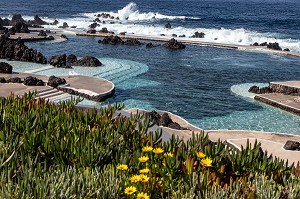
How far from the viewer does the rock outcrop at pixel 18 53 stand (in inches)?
1316

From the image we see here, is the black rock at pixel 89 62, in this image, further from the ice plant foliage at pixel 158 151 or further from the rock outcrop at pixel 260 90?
the ice plant foliage at pixel 158 151

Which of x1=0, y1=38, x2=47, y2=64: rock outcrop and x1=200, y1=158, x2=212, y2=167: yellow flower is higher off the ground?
x1=200, y1=158, x2=212, y2=167: yellow flower

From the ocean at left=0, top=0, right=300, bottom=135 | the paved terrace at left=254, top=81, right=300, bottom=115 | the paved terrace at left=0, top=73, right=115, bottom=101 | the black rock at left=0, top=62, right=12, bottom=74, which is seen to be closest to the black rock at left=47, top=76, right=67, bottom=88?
the paved terrace at left=0, top=73, right=115, bottom=101

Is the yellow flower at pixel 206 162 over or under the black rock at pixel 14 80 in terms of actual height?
over

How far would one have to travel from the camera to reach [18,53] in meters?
34.3

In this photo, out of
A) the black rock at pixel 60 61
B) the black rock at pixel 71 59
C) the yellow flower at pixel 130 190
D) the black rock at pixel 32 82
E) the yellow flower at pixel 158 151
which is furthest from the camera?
the black rock at pixel 71 59

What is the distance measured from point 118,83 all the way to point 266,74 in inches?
485

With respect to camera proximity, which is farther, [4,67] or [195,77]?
[195,77]

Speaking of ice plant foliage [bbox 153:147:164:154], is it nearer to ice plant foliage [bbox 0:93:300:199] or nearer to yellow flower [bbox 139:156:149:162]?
ice plant foliage [bbox 0:93:300:199]

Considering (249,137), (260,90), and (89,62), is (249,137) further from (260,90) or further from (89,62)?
(89,62)

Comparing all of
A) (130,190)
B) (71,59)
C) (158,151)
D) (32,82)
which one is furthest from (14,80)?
(130,190)

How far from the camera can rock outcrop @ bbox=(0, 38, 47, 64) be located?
3344 cm

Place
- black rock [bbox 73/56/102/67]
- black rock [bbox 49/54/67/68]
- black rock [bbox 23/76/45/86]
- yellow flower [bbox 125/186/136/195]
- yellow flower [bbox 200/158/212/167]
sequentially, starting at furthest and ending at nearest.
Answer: black rock [bbox 73/56/102/67], black rock [bbox 49/54/67/68], black rock [bbox 23/76/45/86], yellow flower [bbox 200/158/212/167], yellow flower [bbox 125/186/136/195]

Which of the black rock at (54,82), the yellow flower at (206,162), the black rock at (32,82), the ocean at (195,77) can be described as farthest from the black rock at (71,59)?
the yellow flower at (206,162)
